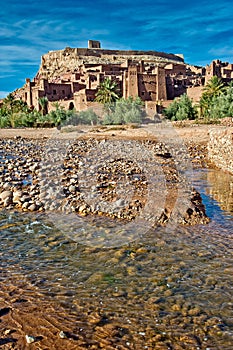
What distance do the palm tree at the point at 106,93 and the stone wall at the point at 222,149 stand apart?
31.6m

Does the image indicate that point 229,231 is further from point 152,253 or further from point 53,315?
point 53,315

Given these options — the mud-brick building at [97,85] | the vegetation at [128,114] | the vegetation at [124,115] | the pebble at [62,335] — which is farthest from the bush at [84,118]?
the pebble at [62,335]

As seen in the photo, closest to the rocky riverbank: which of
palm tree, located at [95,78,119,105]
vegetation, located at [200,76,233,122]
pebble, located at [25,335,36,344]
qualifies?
pebble, located at [25,335,36,344]

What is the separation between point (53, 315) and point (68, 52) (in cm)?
8972

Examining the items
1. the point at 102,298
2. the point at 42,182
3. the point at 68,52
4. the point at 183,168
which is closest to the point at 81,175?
the point at 42,182

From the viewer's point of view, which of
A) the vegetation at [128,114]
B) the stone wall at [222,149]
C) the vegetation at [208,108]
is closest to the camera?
the stone wall at [222,149]

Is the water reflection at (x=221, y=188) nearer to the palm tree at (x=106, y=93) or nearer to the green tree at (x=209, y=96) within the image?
the green tree at (x=209, y=96)

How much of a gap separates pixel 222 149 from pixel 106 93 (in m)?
35.9

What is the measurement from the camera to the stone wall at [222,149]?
1302 centimetres

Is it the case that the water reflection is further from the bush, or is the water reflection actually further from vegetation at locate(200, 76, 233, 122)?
the bush

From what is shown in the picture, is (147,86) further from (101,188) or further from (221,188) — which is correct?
(101,188)

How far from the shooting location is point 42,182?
9.19m

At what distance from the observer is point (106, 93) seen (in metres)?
48.1

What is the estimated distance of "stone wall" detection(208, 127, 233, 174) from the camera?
13.0 metres
